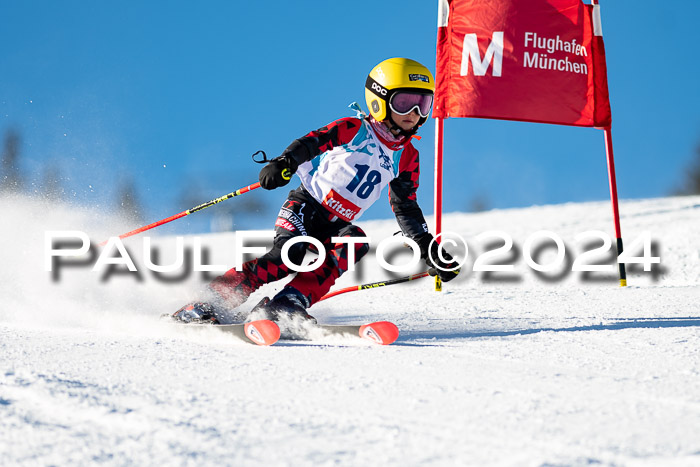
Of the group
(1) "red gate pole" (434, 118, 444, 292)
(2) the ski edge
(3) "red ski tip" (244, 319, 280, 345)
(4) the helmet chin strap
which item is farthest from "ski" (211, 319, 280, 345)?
(1) "red gate pole" (434, 118, 444, 292)

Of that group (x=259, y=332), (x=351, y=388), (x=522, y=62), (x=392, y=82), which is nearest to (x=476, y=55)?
(x=522, y=62)

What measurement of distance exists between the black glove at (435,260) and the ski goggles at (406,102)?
84cm

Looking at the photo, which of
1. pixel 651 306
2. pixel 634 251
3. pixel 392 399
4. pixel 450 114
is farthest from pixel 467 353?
pixel 634 251

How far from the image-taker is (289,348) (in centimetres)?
280

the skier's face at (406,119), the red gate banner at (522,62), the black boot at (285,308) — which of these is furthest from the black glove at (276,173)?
the red gate banner at (522,62)

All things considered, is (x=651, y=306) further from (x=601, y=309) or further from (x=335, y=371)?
(x=335, y=371)

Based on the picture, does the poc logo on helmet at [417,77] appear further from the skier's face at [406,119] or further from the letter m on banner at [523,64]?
the letter m on banner at [523,64]

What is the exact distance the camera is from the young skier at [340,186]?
363cm

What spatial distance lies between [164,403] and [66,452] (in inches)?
15.0

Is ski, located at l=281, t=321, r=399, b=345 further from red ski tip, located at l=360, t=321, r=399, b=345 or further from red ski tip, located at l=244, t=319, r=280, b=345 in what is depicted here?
red ski tip, located at l=244, t=319, r=280, b=345

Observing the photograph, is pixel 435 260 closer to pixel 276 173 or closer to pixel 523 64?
pixel 276 173

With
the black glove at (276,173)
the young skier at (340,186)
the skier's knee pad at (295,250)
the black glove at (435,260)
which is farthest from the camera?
the black glove at (435,260)

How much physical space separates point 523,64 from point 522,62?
0.9 inches

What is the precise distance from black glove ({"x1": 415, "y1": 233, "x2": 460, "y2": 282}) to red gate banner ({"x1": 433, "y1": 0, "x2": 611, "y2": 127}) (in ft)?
8.39
